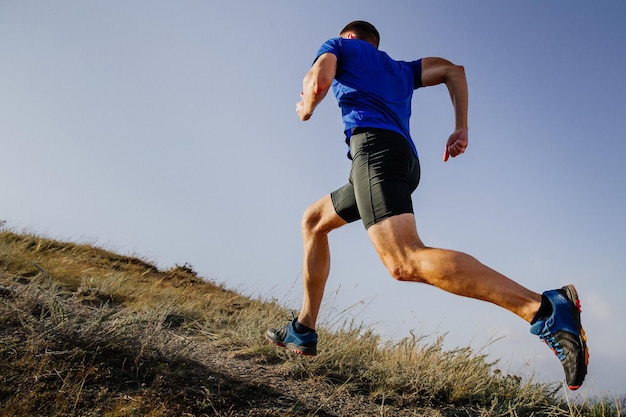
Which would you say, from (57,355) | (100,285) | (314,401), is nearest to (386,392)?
(314,401)

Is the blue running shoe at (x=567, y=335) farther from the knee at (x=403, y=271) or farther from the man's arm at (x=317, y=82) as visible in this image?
the man's arm at (x=317, y=82)

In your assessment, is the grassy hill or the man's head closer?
the grassy hill

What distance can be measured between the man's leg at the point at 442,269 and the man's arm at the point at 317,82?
704 mm

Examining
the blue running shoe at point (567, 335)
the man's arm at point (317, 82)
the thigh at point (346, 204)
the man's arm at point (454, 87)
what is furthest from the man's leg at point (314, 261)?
the blue running shoe at point (567, 335)

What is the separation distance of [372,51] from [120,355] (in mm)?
2330

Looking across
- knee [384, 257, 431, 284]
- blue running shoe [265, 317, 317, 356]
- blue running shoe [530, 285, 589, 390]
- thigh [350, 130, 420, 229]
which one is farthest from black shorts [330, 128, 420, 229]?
blue running shoe [265, 317, 317, 356]

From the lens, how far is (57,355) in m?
2.51

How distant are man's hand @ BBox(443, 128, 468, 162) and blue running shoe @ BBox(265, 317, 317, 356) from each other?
1398 millimetres

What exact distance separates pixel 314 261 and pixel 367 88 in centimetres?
117

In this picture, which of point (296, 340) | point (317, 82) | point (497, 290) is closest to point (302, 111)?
point (317, 82)

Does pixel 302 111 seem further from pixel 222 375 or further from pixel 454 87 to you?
pixel 222 375

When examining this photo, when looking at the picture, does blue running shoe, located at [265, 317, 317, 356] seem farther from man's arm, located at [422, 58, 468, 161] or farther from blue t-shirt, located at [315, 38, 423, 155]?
man's arm, located at [422, 58, 468, 161]

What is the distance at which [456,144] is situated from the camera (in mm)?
2639

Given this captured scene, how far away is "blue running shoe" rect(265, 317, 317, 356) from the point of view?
112 inches
